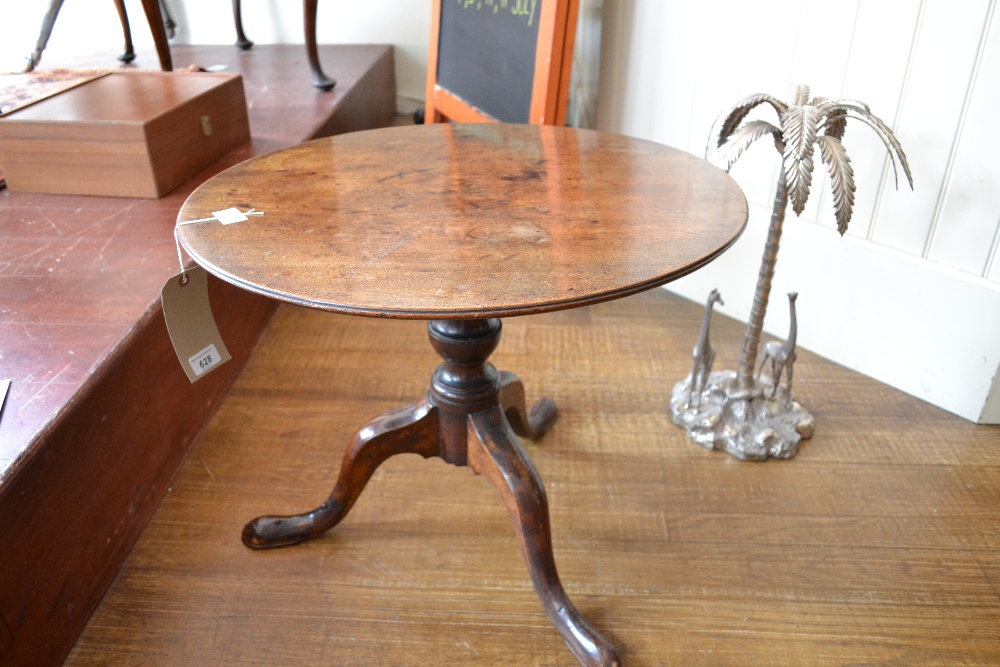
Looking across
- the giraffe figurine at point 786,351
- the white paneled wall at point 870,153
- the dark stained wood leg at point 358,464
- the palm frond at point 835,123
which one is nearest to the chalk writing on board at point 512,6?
the white paneled wall at point 870,153

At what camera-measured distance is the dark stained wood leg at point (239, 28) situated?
→ 281 cm

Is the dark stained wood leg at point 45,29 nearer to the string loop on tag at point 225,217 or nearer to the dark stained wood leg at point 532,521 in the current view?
the string loop on tag at point 225,217

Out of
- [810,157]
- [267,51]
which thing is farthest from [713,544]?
[267,51]

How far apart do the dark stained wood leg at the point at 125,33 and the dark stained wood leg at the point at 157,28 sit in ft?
1.68

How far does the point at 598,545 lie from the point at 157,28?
Answer: 70.5 inches

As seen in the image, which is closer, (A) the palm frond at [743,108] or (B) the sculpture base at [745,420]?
(A) the palm frond at [743,108]

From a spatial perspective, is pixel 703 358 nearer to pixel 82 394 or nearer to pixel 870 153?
pixel 870 153

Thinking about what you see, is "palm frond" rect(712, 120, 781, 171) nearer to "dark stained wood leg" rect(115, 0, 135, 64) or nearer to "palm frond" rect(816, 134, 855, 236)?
"palm frond" rect(816, 134, 855, 236)

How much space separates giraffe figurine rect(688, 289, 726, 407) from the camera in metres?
1.50

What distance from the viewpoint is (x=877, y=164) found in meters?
1.59

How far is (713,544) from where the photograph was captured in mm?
1301

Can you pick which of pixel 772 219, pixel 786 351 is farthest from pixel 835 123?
pixel 786 351

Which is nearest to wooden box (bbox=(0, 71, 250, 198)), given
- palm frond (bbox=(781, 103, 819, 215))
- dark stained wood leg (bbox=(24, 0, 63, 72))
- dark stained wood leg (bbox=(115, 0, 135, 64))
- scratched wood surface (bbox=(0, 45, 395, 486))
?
scratched wood surface (bbox=(0, 45, 395, 486))

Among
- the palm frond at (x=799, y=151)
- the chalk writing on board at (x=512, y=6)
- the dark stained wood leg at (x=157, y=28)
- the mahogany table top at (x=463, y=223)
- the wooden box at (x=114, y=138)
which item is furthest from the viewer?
the dark stained wood leg at (x=157, y=28)
